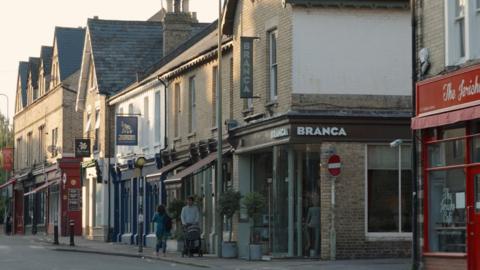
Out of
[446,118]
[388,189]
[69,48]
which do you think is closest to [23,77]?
[69,48]

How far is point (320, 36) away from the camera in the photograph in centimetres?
2900

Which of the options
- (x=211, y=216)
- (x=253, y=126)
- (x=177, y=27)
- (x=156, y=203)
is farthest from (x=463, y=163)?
(x=177, y=27)

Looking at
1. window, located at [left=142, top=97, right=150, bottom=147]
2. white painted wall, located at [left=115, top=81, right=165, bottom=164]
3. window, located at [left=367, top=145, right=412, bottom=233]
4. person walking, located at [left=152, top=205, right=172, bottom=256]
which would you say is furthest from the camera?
window, located at [left=142, top=97, right=150, bottom=147]

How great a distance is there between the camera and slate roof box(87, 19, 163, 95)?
5078 cm

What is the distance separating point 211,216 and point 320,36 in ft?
30.9

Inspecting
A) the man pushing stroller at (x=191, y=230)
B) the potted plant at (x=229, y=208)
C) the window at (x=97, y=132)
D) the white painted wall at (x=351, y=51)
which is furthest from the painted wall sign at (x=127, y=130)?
the white painted wall at (x=351, y=51)

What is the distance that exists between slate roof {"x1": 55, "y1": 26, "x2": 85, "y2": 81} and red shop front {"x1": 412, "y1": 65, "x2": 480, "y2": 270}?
4107 centimetres

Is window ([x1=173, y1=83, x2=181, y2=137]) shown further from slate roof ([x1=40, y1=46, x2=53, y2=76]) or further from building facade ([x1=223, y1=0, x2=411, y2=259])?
slate roof ([x1=40, y1=46, x2=53, y2=76])

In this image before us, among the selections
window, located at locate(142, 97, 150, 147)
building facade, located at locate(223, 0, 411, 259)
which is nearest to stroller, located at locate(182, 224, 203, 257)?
building facade, located at locate(223, 0, 411, 259)

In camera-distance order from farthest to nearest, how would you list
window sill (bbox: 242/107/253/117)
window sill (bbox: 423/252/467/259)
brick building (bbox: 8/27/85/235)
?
brick building (bbox: 8/27/85/235) < window sill (bbox: 242/107/253/117) < window sill (bbox: 423/252/467/259)

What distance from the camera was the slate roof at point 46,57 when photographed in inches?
2667

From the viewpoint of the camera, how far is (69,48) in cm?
6294

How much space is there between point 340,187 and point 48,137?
124 feet

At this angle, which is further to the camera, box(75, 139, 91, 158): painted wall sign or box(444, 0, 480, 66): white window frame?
box(75, 139, 91, 158): painted wall sign
